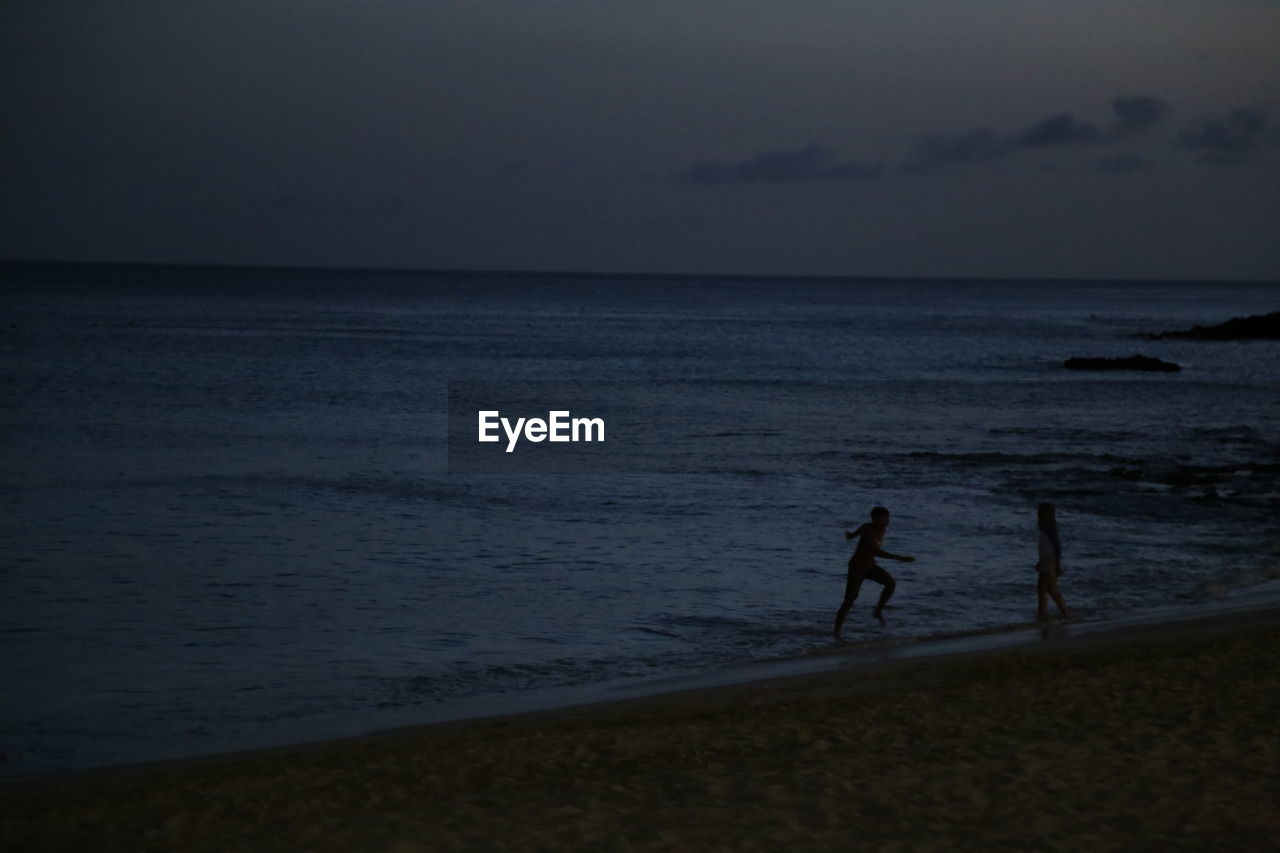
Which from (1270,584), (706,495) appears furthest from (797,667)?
(706,495)

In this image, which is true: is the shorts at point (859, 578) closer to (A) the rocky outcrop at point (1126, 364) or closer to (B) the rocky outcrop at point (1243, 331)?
(A) the rocky outcrop at point (1126, 364)

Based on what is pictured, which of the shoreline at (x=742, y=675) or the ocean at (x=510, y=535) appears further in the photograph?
the ocean at (x=510, y=535)

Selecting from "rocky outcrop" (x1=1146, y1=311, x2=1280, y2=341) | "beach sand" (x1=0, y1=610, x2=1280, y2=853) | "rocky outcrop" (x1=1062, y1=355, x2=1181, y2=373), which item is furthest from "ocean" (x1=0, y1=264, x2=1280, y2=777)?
"rocky outcrop" (x1=1146, y1=311, x2=1280, y2=341)

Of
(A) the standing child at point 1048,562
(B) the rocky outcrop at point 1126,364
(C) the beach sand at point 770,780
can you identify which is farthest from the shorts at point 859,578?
(B) the rocky outcrop at point 1126,364

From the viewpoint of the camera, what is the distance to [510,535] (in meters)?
19.4

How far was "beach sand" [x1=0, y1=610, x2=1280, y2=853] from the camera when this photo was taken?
23.7 feet

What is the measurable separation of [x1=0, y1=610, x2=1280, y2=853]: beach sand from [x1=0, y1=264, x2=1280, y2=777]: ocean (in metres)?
1.36

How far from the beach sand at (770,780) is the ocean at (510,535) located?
136cm

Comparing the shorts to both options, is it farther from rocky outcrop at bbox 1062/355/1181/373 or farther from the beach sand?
rocky outcrop at bbox 1062/355/1181/373

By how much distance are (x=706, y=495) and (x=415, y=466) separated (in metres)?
6.63

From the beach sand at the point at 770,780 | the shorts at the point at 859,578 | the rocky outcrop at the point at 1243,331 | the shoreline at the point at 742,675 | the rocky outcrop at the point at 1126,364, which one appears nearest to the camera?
the beach sand at the point at 770,780

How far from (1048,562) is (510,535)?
817 centimetres

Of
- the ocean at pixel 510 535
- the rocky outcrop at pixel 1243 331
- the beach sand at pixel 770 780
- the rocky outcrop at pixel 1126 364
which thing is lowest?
the ocean at pixel 510 535

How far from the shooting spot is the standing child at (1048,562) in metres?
14.0
